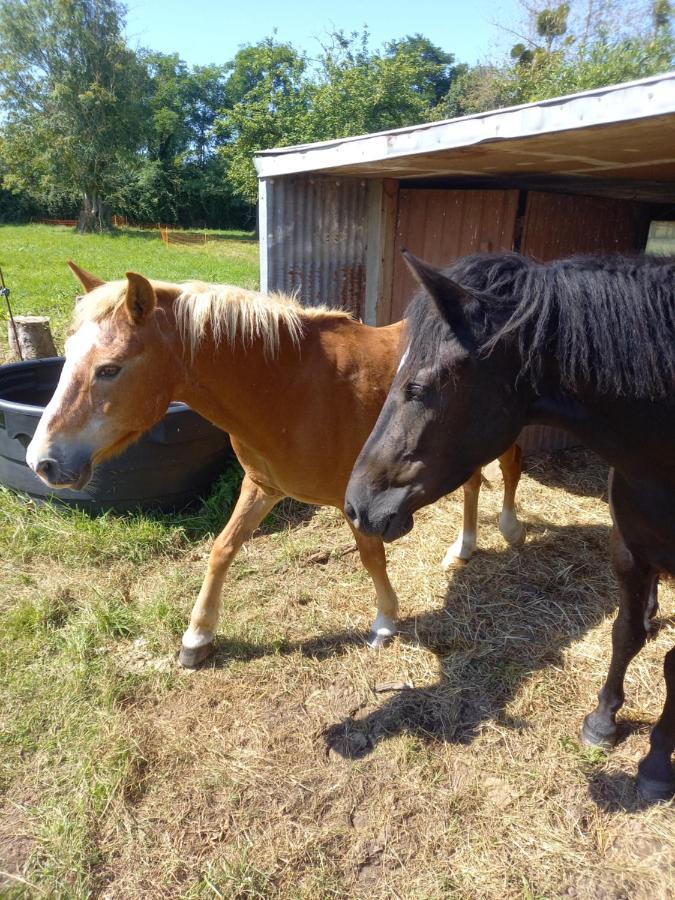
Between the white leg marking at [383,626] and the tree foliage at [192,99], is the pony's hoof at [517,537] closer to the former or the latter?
the white leg marking at [383,626]

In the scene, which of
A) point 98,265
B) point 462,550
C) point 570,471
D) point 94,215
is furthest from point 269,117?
point 462,550

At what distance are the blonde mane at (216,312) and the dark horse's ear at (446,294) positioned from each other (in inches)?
42.8

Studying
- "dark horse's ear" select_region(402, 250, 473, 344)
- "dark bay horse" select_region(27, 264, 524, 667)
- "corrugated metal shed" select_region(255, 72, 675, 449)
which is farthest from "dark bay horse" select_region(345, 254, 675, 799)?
"corrugated metal shed" select_region(255, 72, 675, 449)

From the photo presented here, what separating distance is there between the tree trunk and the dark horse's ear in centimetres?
3625

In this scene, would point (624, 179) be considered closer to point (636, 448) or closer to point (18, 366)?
point (636, 448)

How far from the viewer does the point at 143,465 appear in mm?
3760

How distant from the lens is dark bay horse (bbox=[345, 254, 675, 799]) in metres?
1.40

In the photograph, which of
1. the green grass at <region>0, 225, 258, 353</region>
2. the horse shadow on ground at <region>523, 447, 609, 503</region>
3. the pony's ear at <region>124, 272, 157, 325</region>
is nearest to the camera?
the pony's ear at <region>124, 272, 157, 325</region>

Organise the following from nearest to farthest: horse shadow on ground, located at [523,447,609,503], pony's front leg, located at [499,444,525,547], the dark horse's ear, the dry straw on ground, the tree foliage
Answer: the dark horse's ear
the dry straw on ground
pony's front leg, located at [499,444,525,547]
horse shadow on ground, located at [523,447,609,503]
the tree foliage

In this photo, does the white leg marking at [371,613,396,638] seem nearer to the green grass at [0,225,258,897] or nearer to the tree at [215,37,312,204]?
the green grass at [0,225,258,897]

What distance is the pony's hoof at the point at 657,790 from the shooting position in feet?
6.82

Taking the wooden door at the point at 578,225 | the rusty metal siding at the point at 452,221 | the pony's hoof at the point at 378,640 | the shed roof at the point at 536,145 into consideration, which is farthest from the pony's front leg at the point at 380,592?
the wooden door at the point at 578,225

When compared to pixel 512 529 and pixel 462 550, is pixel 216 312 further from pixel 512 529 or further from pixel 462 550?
pixel 512 529

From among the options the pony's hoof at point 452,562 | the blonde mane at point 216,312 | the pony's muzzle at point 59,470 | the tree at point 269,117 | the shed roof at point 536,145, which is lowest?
the pony's hoof at point 452,562
